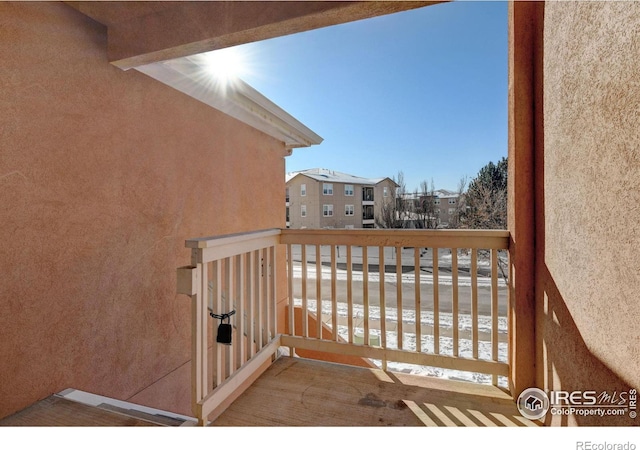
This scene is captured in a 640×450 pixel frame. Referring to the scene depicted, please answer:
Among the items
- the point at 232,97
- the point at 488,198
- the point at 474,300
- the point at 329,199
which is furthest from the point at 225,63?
the point at 329,199

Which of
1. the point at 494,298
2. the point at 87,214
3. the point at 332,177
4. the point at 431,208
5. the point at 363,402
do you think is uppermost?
the point at 332,177

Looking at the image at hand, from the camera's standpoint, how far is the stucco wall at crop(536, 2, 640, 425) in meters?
0.89

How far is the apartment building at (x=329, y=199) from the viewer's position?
2147cm

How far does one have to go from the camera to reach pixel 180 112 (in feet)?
9.44

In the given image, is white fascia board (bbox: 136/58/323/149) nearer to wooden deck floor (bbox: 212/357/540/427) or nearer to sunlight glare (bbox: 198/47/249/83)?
sunlight glare (bbox: 198/47/249/83)

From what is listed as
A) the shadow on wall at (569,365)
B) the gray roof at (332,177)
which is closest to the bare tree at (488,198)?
the shadow on wall at (569,365)

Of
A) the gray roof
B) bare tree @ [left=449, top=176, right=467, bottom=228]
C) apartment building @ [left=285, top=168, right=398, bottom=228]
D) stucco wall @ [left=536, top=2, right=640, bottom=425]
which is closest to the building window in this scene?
apartment building @ [left=285, top=168, right=398, bottom=228]

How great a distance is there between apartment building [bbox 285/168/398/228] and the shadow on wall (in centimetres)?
1946

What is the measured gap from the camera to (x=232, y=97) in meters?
3.09

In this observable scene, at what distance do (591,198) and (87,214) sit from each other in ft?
8.80

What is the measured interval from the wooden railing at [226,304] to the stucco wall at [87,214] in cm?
83

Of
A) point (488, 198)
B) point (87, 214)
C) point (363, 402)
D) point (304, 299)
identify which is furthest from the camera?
point (488, 198)

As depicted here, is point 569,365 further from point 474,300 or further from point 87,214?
point 87,214

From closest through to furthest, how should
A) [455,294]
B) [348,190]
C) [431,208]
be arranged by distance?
[455,294]
[431,208]
[348,190]
